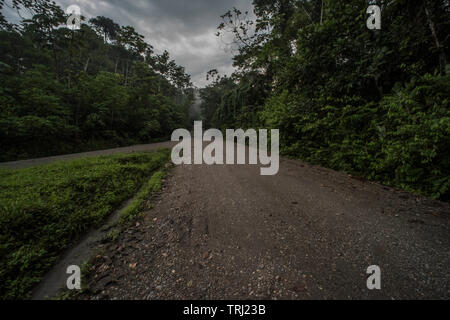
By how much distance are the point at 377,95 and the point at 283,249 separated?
5.45 m

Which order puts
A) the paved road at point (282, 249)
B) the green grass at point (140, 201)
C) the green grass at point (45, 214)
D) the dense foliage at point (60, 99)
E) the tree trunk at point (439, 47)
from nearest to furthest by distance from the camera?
the paved road at point (282, 249), the green grass at point (45, 214), the green grass at point (140, 201), the tree trunk at point (439, 47), the dense foliage at point (60, 99)

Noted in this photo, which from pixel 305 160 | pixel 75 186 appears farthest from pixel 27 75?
pixel 305 160

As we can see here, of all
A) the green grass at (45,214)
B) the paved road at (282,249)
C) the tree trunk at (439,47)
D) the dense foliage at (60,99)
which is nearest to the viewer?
the paved road at (282,249)

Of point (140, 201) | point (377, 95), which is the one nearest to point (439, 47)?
point (377, 95)

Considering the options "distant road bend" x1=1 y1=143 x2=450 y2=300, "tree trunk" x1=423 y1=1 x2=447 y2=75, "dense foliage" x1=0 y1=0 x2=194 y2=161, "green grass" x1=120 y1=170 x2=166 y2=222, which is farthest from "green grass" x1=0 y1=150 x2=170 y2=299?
"tree trunk" x1=423 y1=1 x2=447 y2=75

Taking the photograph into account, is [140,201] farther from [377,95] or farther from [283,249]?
[377,95]

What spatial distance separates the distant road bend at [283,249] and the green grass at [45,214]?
2.07ft

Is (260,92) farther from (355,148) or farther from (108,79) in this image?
(108,79)

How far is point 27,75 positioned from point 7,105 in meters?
3.49

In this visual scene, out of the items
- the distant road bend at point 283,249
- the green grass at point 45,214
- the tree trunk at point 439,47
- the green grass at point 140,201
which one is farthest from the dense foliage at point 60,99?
the tree trunk at point 439,47

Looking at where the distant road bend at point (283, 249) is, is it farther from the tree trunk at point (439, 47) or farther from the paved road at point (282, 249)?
the tree trunk at point (439, 47)

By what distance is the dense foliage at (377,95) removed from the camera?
10.1 ft
